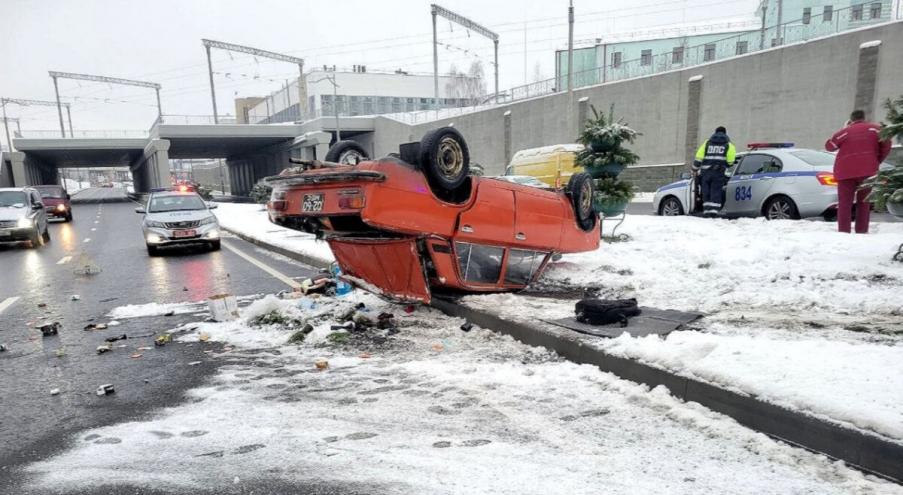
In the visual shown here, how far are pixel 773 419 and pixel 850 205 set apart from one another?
6.68 metres

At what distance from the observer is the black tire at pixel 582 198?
259 inches

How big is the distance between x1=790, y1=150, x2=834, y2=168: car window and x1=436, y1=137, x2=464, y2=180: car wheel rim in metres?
7.75

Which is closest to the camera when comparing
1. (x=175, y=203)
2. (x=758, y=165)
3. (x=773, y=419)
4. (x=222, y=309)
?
(x=773, y=419)

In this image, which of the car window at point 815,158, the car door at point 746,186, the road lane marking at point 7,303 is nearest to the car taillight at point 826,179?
the car window at point 815,158

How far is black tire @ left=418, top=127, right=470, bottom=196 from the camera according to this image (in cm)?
479

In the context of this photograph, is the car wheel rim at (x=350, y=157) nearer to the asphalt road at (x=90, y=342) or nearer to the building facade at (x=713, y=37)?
the asphalt road at (x=90, y=342)

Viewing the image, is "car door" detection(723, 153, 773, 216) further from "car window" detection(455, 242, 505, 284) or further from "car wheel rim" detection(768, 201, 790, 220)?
"car window" detection(455, 242, 505, 284)

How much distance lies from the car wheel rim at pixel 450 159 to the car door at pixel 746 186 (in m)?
7.71

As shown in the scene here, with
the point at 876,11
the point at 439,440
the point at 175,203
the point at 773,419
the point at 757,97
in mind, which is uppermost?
the point at 876,11

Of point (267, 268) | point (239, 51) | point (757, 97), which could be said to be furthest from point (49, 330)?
point (239, 51)

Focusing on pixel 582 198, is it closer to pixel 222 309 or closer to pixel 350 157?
pixel 350 157

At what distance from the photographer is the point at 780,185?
976cm

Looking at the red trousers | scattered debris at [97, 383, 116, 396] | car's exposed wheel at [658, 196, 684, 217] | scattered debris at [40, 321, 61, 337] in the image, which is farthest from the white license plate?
car's exposed wheel at [658, 196, 684, 217]

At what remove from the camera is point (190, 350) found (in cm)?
491
